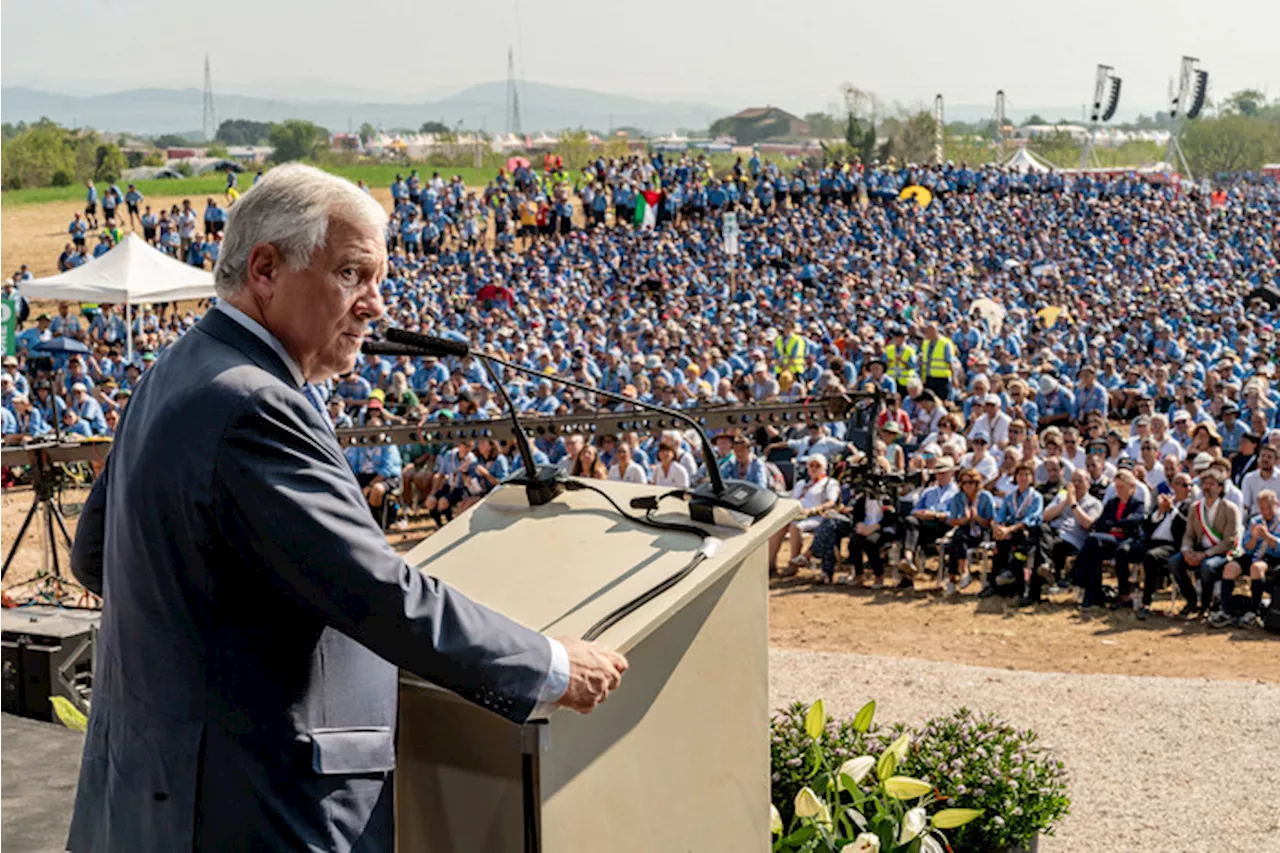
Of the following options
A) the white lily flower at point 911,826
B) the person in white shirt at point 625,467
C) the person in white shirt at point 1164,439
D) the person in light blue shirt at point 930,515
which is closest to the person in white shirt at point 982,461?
the person in light blue shirt at point 930,515

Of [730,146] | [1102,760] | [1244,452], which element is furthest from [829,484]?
[730,146]

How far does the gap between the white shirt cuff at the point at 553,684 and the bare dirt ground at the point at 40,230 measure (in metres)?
37.5

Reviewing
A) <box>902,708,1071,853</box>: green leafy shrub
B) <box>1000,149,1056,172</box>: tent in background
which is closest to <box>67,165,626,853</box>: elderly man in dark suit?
<box>902,708,1071,853</box>: green leafy shrub

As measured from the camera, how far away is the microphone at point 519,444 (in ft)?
7.48

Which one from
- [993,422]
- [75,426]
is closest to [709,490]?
[993,422]

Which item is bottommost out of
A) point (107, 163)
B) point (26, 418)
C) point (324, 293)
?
point (26, 418)

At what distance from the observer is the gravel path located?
5.35 meters

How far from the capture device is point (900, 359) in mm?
18094

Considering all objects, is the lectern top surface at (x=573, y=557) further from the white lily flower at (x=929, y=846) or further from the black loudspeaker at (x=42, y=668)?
the black loudspeaker at (x=42, y=668)

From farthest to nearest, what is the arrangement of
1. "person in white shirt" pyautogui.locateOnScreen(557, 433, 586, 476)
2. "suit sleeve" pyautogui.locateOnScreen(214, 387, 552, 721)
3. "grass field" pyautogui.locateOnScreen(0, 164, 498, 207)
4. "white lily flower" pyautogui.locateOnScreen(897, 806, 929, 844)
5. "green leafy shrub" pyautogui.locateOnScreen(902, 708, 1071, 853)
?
"grass field" pyautogui.locateOnScreen(0, 164, 498, 207) < "person in white shirt" pyautogui.locateOnScreen(557, 433, 586, 476) < "green leafy shrub" pyautogui.locateOnScreen(902, 708, 1071, 853) < "white lily flower" pyautogui.locateOnScreen(897, 806, 929, 844) < "suit sleeve" pyautogui.locateOnScreen(214, 387, 552, 721)

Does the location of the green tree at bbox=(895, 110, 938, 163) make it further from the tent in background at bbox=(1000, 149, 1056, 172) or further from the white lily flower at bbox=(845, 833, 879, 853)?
the white lily flower at bbox=(845, 833, 879, 853)

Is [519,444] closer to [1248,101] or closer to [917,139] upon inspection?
[917,139]

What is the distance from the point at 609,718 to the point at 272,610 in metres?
0.50

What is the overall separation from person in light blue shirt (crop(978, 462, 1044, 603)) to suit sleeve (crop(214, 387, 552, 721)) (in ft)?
31.1
